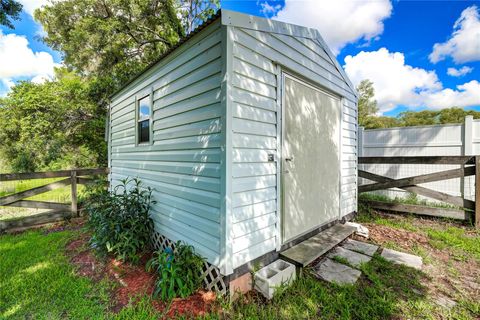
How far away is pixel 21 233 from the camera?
4.18 meters

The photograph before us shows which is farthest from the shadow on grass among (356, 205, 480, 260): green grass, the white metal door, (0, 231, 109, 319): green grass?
(0, 231, 109, 319): green grass

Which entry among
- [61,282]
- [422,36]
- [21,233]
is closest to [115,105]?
[21,233]

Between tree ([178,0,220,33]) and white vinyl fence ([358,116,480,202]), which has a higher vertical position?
tree ([178,0,220,33])

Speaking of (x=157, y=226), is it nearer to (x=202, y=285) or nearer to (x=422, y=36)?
(x=202, y=285)

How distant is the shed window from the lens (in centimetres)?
395

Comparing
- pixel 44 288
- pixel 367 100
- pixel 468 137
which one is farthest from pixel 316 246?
pixel 367 100

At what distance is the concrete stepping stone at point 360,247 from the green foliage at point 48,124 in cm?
1099

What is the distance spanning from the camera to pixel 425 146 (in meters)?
5.45

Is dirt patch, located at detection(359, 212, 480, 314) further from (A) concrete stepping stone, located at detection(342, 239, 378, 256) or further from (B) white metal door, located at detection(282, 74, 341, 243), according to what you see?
(B) white metal door, located at detection(282, 74, 341, 243)

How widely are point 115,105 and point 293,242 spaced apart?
5.53m

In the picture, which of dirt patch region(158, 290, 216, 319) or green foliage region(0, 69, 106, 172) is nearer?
dirt patch region(158, 290, 216, 319)

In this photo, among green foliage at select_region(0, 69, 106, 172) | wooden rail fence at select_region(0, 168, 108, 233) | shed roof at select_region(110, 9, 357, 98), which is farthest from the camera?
green foliage at select_region(0, 69, 106, 172)

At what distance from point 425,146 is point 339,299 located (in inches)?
211

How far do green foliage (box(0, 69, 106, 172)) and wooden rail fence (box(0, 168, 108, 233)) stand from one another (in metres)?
Answer: 6.01
